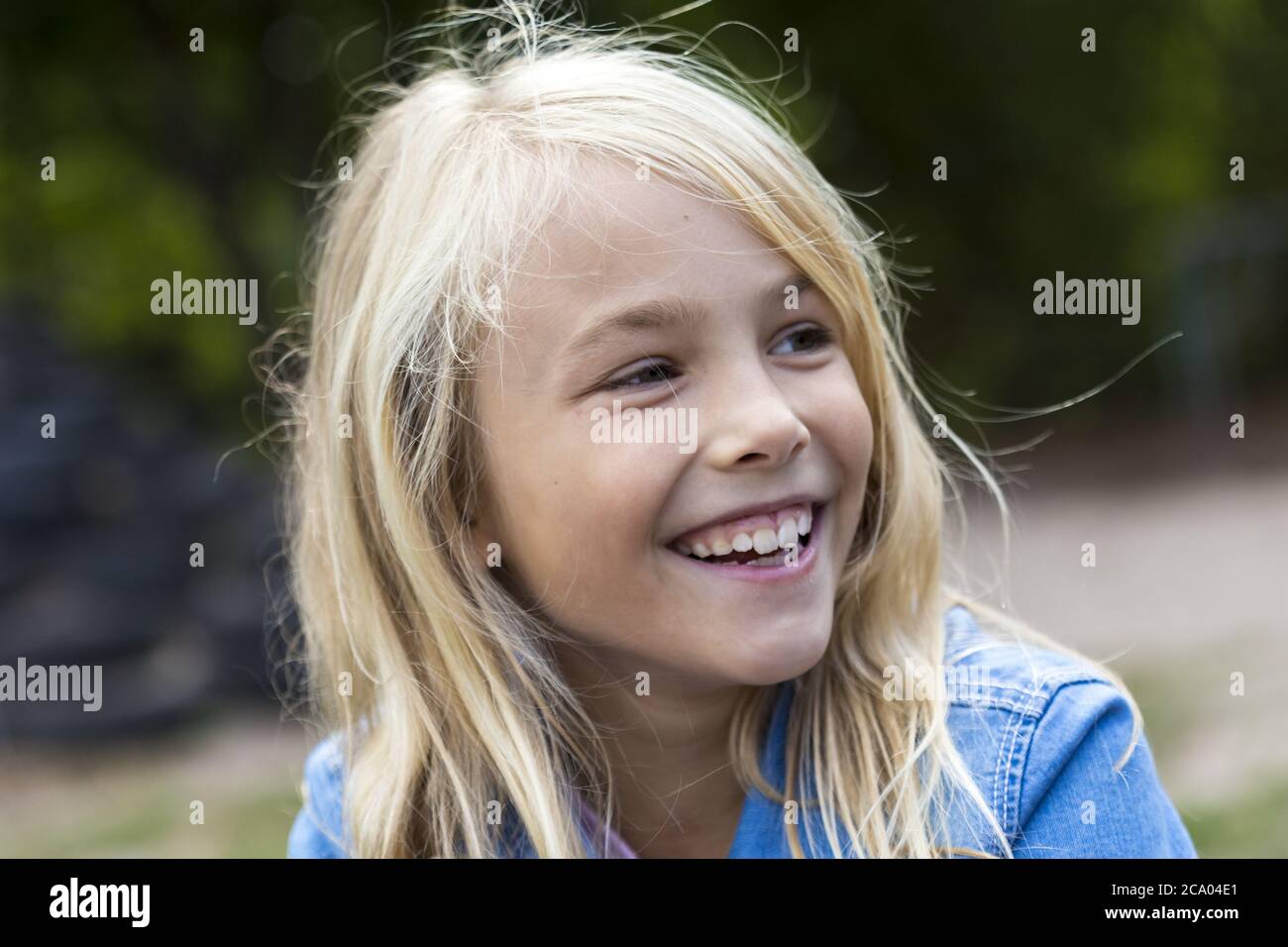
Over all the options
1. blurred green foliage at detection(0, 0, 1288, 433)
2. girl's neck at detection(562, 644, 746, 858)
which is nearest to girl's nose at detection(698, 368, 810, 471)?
girl's neck at detection(562, 644, 746, 858)

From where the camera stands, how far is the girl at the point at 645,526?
1.39m

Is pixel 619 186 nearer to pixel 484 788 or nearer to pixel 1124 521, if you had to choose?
pixel 484 788

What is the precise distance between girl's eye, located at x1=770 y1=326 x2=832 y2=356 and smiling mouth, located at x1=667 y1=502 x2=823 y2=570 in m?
0.18

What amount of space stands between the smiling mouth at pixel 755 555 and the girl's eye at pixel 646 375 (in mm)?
181

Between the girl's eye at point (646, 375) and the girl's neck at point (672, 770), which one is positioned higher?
the girl's eye at point (646, 375)

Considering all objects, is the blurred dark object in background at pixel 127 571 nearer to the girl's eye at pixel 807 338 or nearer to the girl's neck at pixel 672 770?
the girl's neck at pixel 672 770

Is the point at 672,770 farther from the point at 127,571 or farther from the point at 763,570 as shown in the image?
the point at 127,571

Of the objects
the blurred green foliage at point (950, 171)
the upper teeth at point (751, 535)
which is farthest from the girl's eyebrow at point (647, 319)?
the blurred green foliage at point (950, 171)

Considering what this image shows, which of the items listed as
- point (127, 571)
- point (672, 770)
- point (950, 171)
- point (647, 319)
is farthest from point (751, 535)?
point (950, 171)

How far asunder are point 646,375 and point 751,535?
0.20 meters

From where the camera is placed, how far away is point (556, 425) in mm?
1442

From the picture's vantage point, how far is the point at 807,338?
147cm

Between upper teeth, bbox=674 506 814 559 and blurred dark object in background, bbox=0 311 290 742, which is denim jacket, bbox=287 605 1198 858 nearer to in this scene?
upper teeth, bbox=674 506 814 559

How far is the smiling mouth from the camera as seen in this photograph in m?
1.42
